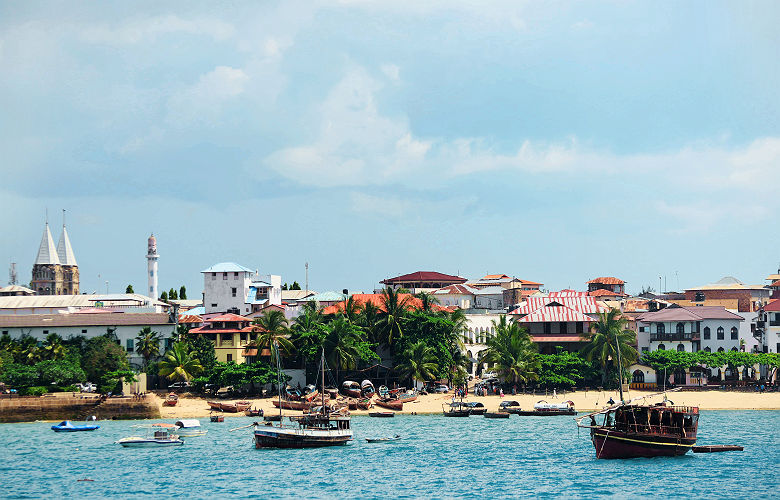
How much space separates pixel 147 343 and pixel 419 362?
2887 cm

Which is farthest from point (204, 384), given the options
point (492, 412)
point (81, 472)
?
point (81, 472)

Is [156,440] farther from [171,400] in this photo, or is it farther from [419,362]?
[419,362]

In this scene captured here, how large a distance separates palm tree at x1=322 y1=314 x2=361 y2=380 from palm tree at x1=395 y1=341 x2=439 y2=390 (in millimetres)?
5563

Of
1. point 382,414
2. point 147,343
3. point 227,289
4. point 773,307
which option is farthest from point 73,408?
point 773,307

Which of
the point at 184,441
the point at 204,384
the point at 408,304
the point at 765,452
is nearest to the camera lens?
the point at 765,452

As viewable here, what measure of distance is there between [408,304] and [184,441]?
3754 cm

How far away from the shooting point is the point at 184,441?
81688 mm

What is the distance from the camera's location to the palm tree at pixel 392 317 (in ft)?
359

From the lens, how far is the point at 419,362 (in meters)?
107

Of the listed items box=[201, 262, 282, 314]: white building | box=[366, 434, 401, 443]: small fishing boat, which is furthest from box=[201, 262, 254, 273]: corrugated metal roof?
box=[366, 434, 401, 443]: small fishing boat

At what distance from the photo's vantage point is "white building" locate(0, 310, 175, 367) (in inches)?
4186

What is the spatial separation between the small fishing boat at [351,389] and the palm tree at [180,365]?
49.5ft

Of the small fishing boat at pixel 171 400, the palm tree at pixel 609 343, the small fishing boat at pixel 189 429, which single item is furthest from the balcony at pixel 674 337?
the small fishing boat at pixel 189 429

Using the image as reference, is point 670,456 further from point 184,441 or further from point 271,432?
point 184,441
